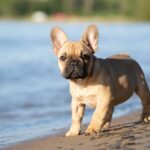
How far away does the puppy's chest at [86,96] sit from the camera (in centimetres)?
723

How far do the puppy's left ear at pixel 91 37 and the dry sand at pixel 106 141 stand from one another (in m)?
0.92

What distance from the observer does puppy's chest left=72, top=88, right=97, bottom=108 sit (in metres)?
7.23

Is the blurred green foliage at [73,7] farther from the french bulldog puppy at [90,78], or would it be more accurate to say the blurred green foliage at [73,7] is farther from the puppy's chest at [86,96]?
the puppy's chest at [86,96]

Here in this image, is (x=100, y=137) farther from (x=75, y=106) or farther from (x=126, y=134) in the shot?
(x=75, y=106)

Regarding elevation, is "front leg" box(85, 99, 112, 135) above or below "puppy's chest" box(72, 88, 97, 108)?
below

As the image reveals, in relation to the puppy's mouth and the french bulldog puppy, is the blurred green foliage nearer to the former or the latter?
the french bulldog puppy

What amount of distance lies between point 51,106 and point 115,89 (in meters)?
4.62

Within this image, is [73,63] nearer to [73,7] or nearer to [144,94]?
[144,94]

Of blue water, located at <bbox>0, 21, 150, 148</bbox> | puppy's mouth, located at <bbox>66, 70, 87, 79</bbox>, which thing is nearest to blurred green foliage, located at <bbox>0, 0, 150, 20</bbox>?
blue water, located at <bbox>0, 21, 150, 148</bbox>

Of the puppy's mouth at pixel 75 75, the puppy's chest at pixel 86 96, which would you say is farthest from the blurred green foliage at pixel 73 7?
the puppy's mouth at pixel 75 75

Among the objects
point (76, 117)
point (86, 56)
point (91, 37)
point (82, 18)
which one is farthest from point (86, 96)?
point (82, 18)

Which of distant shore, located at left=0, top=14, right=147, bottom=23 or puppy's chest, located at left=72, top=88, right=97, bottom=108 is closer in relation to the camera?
puppy's chest, located at left=72, top=88, right=97, bottom=108

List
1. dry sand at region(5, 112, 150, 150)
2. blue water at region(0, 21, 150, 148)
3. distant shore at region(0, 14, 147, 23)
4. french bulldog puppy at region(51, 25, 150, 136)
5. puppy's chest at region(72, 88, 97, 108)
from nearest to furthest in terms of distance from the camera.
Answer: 1. dry sand at region(5, 112, 150, 150)
2. french bulldog puppy at region(51, 25, 150, 136)
3. puppy's chest at region(72, 88, 97, 108)
4. blue water at region(0, 21, 150, 148)
5. distant shore at region(0, 14, 147, 23)

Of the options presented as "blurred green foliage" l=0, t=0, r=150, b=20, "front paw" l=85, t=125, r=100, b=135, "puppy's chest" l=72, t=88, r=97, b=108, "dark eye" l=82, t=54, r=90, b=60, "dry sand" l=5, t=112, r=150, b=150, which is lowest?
"dry sand" l=5, t=112, r=150, b=150
